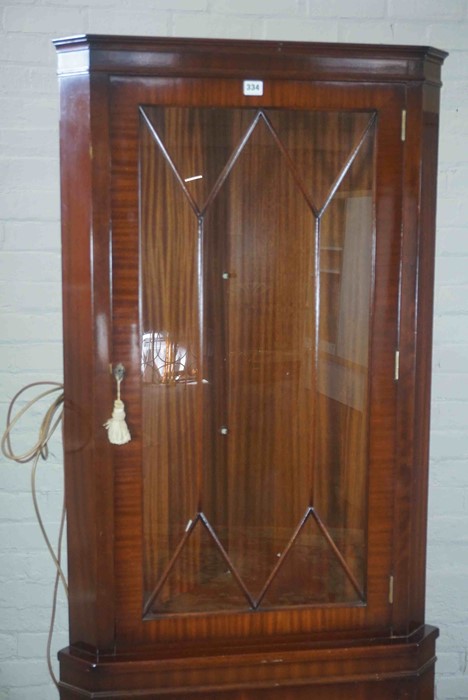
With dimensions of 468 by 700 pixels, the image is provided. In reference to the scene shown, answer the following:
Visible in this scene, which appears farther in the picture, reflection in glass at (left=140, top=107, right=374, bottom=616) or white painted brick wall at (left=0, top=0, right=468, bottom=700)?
white painted brick wall at (left=0, top=0, right=468, bottom=700)

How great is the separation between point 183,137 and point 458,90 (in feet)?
2.42

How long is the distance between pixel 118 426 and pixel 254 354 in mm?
242

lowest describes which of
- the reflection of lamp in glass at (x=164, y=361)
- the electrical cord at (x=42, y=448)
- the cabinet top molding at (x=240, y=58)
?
the electrical cord at (x=42, y=448)

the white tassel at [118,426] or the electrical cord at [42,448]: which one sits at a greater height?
the white tassel at [118,426]

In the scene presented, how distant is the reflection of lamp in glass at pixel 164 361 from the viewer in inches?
56.3

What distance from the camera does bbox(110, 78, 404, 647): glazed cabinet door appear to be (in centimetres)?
141

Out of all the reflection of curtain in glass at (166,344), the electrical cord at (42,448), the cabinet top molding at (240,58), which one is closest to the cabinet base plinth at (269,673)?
the reflection of curtain in glass at (166,344)

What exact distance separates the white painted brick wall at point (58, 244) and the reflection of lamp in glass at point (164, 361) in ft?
1.50

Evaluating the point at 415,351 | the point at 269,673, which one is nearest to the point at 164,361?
the point at 415,351

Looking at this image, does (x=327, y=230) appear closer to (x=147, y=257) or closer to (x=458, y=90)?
(x=147, y=257)

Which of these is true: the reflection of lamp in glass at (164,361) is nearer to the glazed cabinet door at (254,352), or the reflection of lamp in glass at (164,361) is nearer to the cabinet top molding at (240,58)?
the glazed cabinet door at (254,352)

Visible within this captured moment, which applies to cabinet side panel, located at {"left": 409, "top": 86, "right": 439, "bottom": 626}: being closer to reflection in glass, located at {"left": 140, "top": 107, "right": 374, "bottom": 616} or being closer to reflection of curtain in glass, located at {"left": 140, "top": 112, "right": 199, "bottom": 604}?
reflection in glass, located at {"left": 140, "top": 107, "right": 374, "bottom": 616}

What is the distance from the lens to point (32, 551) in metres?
1.89

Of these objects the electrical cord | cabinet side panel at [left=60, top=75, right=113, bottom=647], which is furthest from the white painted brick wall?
cabinet side panel at [left=60, top=75, right=113, bottom=647]
